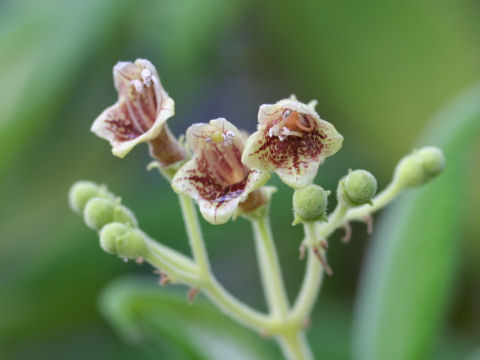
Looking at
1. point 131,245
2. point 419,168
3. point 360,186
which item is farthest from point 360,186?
point 131,245

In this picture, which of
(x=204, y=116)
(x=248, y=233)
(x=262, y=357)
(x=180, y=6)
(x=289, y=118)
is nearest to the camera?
(x=289, y=118)

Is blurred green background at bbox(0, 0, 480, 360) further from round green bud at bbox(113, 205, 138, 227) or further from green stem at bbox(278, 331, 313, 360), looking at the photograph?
round green bud at bbox(113, 205, 138, 227)

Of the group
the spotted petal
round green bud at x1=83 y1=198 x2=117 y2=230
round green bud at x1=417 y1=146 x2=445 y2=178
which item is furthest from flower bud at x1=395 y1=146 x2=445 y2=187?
round green bud at x1=83 y1=198 x2=117 y2=230

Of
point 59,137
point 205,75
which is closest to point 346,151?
point 205,75

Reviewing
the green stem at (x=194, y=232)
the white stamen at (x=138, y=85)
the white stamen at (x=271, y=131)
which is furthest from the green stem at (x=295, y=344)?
the white stamen at (x=138, y=85)

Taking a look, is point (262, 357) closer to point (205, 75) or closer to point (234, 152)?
point (234, 152)

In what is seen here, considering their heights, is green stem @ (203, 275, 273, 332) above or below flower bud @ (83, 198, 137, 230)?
below

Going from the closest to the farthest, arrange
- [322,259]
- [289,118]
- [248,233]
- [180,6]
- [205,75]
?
[289,118], [322,259], [180,6], [248,233], [205,75]
